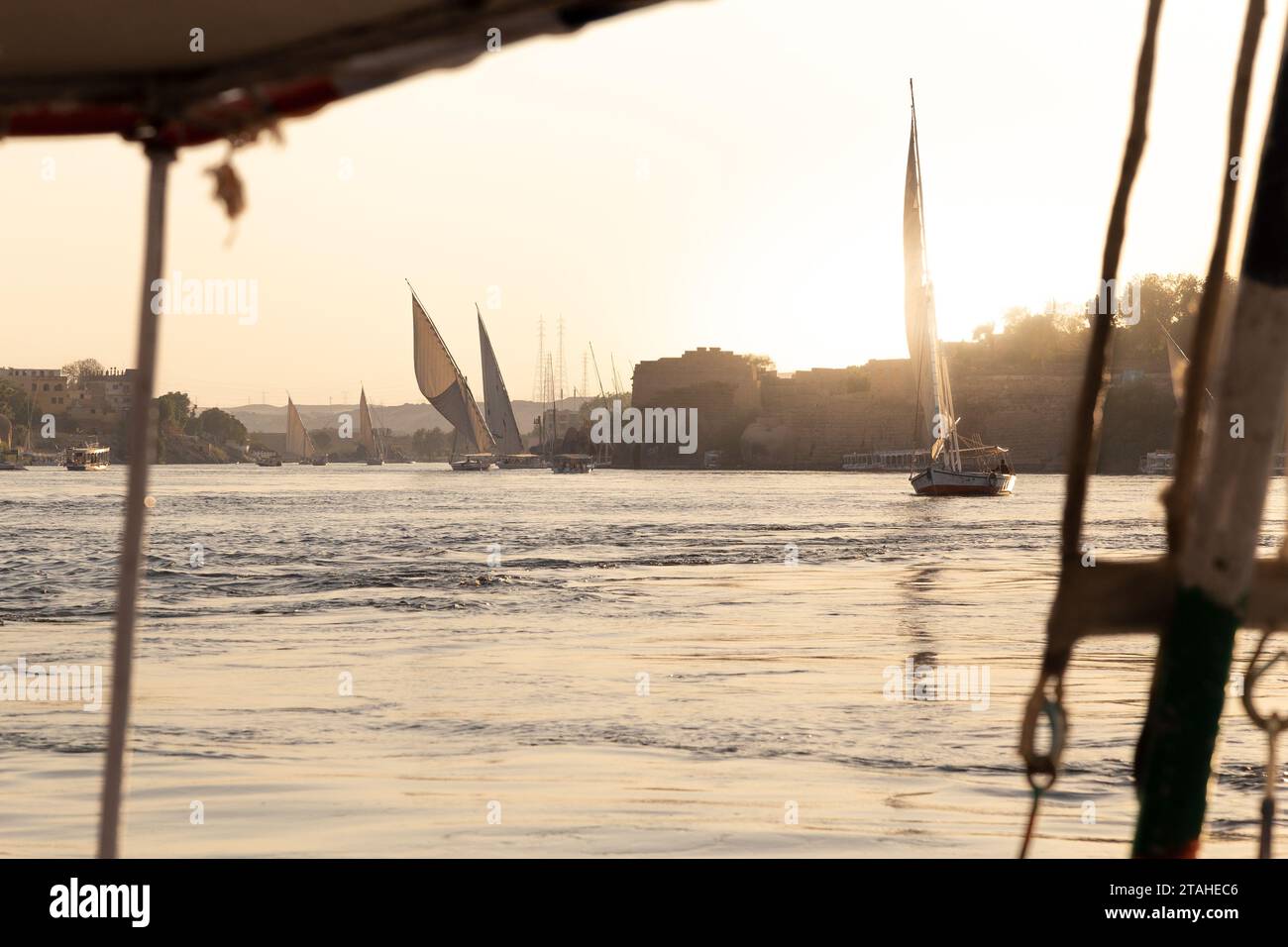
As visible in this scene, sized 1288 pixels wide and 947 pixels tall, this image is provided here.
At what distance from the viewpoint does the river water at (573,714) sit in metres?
5.64

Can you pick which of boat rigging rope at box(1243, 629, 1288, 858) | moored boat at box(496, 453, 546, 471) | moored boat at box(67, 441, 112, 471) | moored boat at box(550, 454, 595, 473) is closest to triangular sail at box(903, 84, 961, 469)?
boat rigging rope at box(1243, 629, 1288, 858)

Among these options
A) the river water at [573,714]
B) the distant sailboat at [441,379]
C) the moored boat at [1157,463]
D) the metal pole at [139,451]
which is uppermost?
the distant sailboat at [441,379]

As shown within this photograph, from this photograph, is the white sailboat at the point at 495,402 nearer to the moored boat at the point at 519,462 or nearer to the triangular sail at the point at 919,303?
the moored boat at the point at 519,462

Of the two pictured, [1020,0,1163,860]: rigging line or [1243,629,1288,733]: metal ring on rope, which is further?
[1243,629,1288,733]: metal ring on rope

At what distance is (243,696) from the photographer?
891cm

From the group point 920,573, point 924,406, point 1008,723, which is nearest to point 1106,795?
point 1008,723

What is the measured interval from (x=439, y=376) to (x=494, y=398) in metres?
8.27

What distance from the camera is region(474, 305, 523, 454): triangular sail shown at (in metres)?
76.2

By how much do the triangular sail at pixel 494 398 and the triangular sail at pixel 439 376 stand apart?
2217 mm

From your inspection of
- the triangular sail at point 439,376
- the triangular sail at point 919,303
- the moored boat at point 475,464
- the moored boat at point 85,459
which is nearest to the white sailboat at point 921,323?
the triangular sail at point 919,303

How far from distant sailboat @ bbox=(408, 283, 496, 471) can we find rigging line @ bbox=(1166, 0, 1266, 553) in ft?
220

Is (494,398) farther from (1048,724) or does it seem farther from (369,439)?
(1048,724)

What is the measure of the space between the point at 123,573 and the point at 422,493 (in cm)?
5728

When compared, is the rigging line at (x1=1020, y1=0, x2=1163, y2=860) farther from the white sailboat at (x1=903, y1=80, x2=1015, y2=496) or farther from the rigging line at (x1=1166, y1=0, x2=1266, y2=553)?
the white sailboat at (x1=903, y1=80, x2=1015, y2=496)
